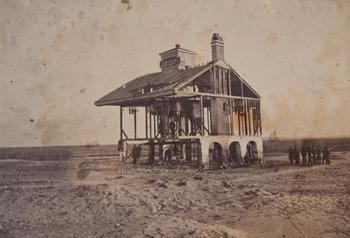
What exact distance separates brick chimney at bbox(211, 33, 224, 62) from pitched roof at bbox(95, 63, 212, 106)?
13.2 inches

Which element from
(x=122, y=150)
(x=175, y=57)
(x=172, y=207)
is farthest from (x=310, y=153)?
(x=172, y=207)

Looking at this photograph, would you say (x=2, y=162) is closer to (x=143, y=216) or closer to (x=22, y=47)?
(x=22, y=47)

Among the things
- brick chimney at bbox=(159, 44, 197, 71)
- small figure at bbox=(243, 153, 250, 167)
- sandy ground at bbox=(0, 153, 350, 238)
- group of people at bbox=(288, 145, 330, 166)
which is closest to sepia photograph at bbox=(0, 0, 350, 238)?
sandy ground at bbox=(0, 153, 350, 238)

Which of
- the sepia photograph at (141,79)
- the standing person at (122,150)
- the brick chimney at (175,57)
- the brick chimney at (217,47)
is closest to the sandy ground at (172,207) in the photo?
the sepia photograph at (141,79)

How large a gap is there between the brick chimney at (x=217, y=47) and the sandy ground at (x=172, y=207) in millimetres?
2483

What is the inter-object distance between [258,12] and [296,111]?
6.05 feet

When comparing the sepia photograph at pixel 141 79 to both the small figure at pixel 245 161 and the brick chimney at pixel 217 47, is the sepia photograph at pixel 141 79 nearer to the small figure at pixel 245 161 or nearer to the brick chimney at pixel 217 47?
the brick chimney at pixel 217 47

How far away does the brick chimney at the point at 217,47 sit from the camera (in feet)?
21.6

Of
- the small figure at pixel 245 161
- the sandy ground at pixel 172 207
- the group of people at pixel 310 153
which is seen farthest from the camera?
the small figure at pixel 245 161

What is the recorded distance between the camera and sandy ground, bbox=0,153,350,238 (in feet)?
14.7

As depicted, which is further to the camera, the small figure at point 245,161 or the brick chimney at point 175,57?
the small figure at point 245,161

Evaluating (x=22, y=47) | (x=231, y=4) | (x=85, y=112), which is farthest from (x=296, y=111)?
(x=22, y=47)

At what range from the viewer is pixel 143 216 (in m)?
4.71

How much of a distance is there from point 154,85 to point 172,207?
363 cm
